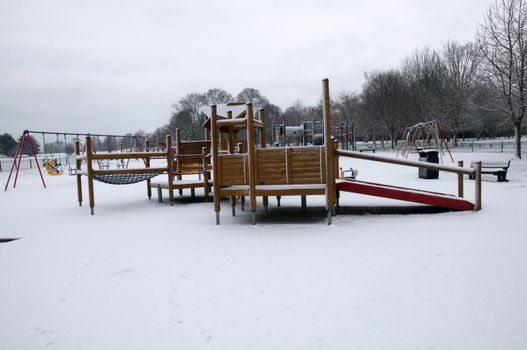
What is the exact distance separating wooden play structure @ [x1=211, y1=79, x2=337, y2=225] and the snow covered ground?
25.7 inches

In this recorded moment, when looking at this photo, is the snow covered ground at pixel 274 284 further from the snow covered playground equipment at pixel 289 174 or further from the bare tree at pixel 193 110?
the bare tree at pixel 193 110

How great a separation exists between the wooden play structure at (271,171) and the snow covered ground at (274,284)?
65 centimetres

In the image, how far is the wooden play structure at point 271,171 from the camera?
743cm

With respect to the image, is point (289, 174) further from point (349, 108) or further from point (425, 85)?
point (349, 108)

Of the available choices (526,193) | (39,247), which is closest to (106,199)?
(39,247)

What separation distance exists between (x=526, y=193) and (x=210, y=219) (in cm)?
787

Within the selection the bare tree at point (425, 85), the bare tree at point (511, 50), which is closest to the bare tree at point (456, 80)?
the bare tree at point (425, 85)

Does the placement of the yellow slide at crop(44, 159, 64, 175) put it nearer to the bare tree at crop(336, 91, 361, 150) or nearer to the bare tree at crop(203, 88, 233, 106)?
the bare tree at crop(336, 91, 361, 150)

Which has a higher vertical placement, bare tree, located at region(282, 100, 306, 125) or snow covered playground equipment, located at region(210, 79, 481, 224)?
bare tree, located at region(282, 100, 306, 125)

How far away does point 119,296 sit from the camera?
Answer: 4.13 meters

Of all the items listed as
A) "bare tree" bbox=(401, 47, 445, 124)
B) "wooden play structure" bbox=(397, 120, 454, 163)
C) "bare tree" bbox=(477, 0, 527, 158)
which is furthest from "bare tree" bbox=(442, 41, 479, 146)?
"bare tree" bbox=(477, 0, 527, 158)

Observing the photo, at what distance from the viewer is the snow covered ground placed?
125 inches

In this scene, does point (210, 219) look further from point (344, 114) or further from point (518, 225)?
point (344, 114)

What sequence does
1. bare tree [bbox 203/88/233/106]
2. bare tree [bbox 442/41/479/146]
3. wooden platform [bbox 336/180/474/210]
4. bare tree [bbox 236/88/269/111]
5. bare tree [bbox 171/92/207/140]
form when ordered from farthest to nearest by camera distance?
bare tree [bbox 236/88/269/111]
bare tree [bbox 203/88/233/106]
bare tree [bbox 171/92/207/140]
bare tree [bbox 442/41/479/146]
wooden platform [bbox 336/180/474/210]
